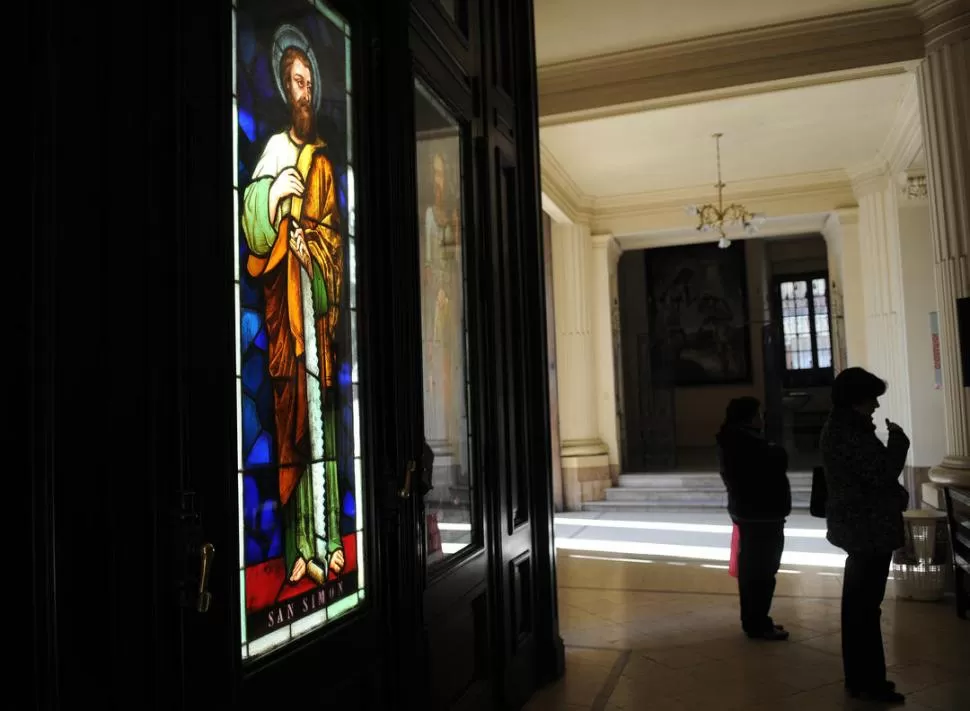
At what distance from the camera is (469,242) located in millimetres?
3631

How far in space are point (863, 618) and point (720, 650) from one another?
1.16 metres

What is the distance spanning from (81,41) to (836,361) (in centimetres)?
1272

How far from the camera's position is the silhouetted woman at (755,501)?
4.84 metres

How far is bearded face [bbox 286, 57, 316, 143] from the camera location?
2316mm

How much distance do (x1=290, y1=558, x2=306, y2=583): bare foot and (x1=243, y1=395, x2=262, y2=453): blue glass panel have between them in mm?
387

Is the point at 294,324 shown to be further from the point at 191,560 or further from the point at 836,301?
the point at 836,301

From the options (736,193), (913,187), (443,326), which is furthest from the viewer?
(736,193)

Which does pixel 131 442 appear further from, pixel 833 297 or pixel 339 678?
pixel 833 297

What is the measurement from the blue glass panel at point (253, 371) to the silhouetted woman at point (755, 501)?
3.41 meters

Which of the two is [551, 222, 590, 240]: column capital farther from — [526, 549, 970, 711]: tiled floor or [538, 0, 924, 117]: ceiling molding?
[526, 549, 970, 711]: tiled floor

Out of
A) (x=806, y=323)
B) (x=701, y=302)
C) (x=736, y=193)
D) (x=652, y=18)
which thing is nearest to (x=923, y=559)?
(x=652, y=18)

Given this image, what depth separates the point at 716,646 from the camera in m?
4.86

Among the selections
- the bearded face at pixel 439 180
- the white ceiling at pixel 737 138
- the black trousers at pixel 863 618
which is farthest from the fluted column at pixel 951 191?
the bearded face at pixel 439 180

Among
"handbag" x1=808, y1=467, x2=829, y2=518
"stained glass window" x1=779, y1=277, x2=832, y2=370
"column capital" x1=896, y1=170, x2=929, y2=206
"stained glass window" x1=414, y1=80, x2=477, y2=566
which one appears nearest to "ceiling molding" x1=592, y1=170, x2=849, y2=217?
"column capital" x1=896, y1=170, x2=929, y2=206
